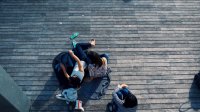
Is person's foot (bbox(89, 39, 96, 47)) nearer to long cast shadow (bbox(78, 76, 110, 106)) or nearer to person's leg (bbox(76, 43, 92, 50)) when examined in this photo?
person's leg (bbox(76, 43, 92, 50))

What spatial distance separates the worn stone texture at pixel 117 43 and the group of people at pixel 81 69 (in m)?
0.57

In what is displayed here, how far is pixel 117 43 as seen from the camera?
1023 centimetres

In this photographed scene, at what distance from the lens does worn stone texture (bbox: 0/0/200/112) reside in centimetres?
879

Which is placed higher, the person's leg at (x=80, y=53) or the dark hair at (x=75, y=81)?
the person's leg at (x=80, y=53)

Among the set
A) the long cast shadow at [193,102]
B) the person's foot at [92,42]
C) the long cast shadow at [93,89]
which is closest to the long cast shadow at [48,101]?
the long cast shadow at [93,89]

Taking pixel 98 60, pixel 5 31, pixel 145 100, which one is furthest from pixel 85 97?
pixel 5 31

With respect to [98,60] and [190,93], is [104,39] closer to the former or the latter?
[98,60]

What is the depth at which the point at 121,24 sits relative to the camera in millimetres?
10914

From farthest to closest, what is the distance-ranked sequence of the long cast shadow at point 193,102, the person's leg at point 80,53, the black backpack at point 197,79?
the black backpack at point 197,79, the person's leg at point 80,53, the long cast shadow at point 193,102

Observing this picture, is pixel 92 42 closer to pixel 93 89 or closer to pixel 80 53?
pixel 80 53

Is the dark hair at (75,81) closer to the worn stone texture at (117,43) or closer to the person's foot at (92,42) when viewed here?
the worn stone texture at (117,43)

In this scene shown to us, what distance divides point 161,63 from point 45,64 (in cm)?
438

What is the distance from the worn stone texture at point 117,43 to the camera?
879 cm

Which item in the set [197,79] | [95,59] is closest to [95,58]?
[95,59]
